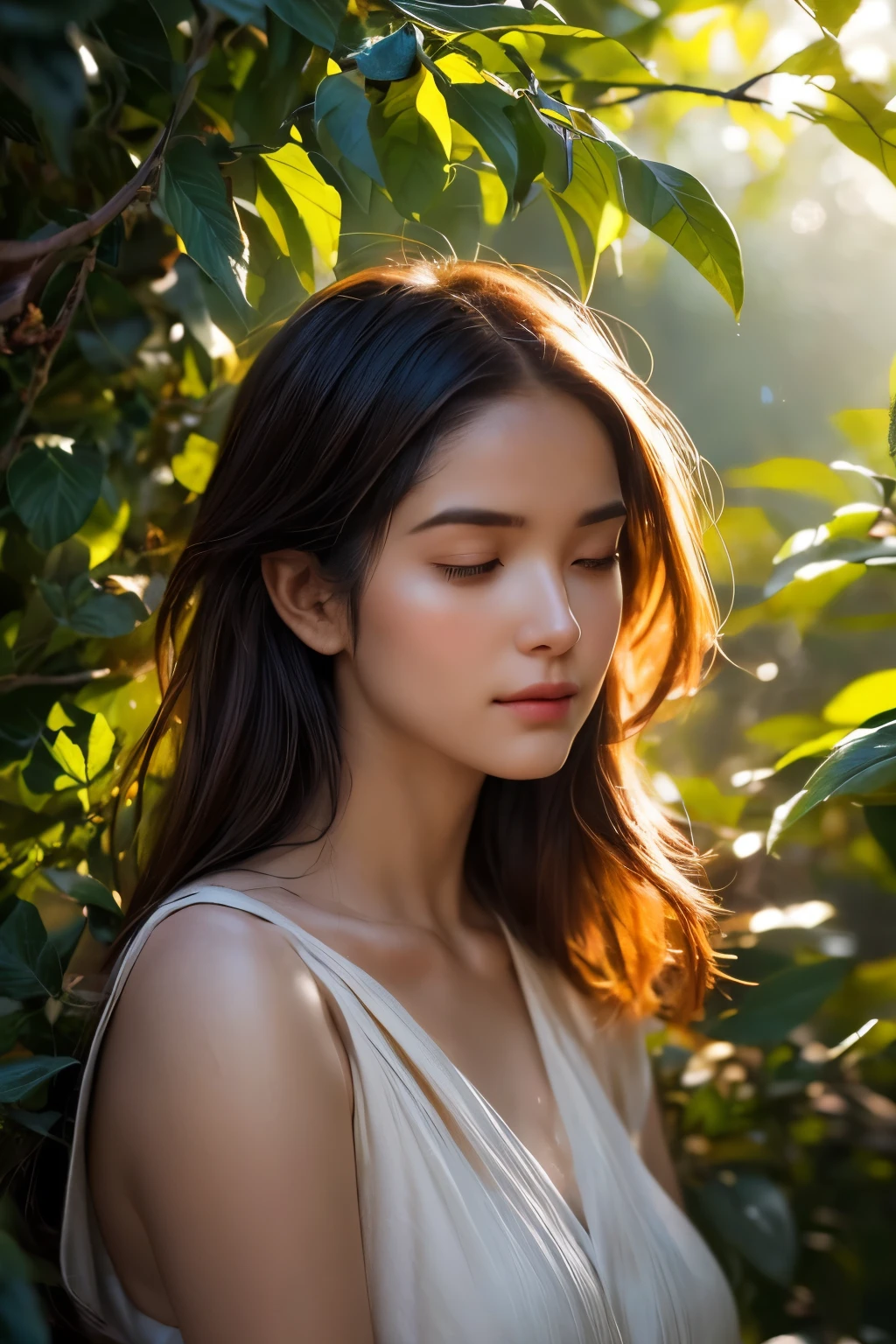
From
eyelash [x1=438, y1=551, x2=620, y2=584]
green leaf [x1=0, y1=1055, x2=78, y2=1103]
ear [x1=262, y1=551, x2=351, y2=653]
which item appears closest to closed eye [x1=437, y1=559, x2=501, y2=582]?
eyelash [x1=438, y1=551, x2=620, y2=584]

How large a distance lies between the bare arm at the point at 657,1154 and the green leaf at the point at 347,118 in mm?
979

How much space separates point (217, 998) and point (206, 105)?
688 mm

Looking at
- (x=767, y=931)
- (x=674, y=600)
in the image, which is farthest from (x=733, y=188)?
(x=767, y=931)

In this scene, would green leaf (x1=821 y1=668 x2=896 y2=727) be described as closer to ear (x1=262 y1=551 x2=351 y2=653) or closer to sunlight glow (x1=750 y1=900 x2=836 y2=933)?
sunlight glow (x1=750 y1=900 x2=836 y2=933)

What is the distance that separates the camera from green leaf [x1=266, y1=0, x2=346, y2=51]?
664 mm

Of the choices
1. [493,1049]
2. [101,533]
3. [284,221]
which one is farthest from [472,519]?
[493,1049]

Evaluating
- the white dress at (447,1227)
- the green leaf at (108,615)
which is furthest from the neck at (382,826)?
the green leaf at (108,615)

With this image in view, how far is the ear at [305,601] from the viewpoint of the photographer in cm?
96

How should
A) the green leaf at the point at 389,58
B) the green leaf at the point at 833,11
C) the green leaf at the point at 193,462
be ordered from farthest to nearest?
1. the green leaf at the point at 193,462
2. the green leaf at the point at 833,11
3. the green leaf at the point at 389,58

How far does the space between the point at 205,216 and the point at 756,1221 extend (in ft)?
3.65

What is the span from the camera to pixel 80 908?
1.01 metres

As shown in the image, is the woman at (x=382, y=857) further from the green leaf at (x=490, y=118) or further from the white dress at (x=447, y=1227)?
the green leaf at (x=490, y=118)

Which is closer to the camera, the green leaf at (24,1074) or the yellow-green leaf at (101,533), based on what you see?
the green leaf at (24,1074)

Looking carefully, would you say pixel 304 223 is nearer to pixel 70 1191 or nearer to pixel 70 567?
pixel 70 567
